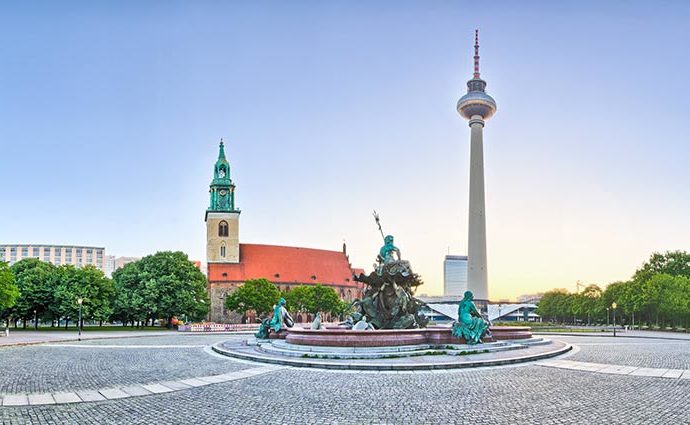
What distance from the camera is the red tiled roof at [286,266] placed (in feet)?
289

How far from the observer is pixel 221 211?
3406 inches

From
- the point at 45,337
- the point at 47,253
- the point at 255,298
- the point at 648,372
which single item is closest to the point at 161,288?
the point at 255,298

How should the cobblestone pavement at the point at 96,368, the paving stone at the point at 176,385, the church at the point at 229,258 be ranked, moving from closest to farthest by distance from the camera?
the paving stone at the point at 176,385 < the cobblestone pavement at the point at 96,368 < the church at the point at 229,258

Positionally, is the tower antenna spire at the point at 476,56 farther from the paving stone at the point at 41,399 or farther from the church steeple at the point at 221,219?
the paving stone at the point at 41,399

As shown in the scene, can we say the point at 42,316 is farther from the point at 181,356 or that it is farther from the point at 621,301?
the point at 621,301

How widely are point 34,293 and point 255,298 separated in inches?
1001

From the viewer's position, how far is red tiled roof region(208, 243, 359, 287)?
88125mm

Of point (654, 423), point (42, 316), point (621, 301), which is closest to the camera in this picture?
point (654, 423)

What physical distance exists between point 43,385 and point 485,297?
78.7 metres

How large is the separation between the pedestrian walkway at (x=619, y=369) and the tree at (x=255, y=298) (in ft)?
178

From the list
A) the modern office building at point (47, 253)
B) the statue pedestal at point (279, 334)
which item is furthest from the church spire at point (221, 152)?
the modern office building at point (47, 253)

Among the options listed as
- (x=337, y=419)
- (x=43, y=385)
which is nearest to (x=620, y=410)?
(x=337, y=419)

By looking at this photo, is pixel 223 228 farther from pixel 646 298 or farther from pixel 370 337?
pixel 370 337

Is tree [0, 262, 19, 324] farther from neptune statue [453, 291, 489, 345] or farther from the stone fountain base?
neptune statue [453, 291, 489, 345]
